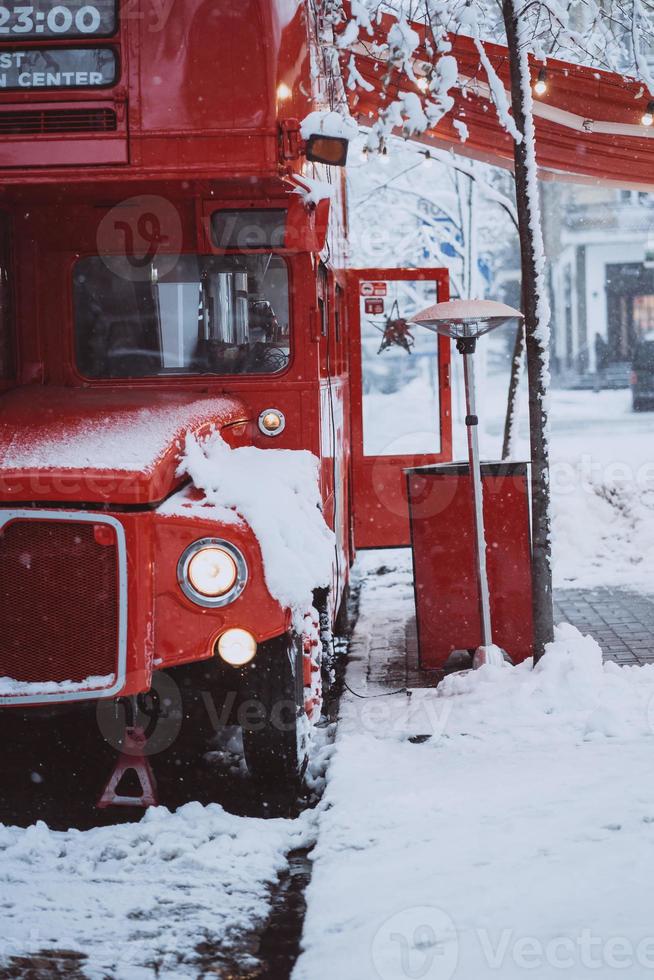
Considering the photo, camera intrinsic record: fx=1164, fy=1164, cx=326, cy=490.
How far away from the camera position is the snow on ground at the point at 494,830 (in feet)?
11.9

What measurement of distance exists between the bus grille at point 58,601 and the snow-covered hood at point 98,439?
0.50 feet

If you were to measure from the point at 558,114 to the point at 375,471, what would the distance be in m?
3.14

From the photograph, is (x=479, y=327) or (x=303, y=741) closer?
(x=303, y=741)

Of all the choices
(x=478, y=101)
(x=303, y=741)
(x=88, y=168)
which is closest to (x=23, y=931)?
(x=303, y=741)

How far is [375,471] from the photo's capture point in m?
9.60

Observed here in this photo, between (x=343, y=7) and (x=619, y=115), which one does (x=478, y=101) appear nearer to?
(x=619, y=115)

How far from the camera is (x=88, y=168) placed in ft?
17.7

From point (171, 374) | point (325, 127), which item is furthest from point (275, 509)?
point (325, 127)

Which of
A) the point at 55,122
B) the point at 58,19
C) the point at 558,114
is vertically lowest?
the point at 55,122

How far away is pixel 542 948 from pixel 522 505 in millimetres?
4044

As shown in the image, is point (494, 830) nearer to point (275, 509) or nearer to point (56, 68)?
point (275, 509)

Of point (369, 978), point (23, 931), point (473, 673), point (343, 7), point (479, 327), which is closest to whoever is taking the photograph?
point (369, 978)

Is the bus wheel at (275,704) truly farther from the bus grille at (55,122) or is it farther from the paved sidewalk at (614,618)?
the paved sidewalk at (614,618)

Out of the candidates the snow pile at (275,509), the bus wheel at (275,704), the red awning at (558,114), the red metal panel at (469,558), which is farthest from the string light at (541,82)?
the bus wheel at (275,704)
